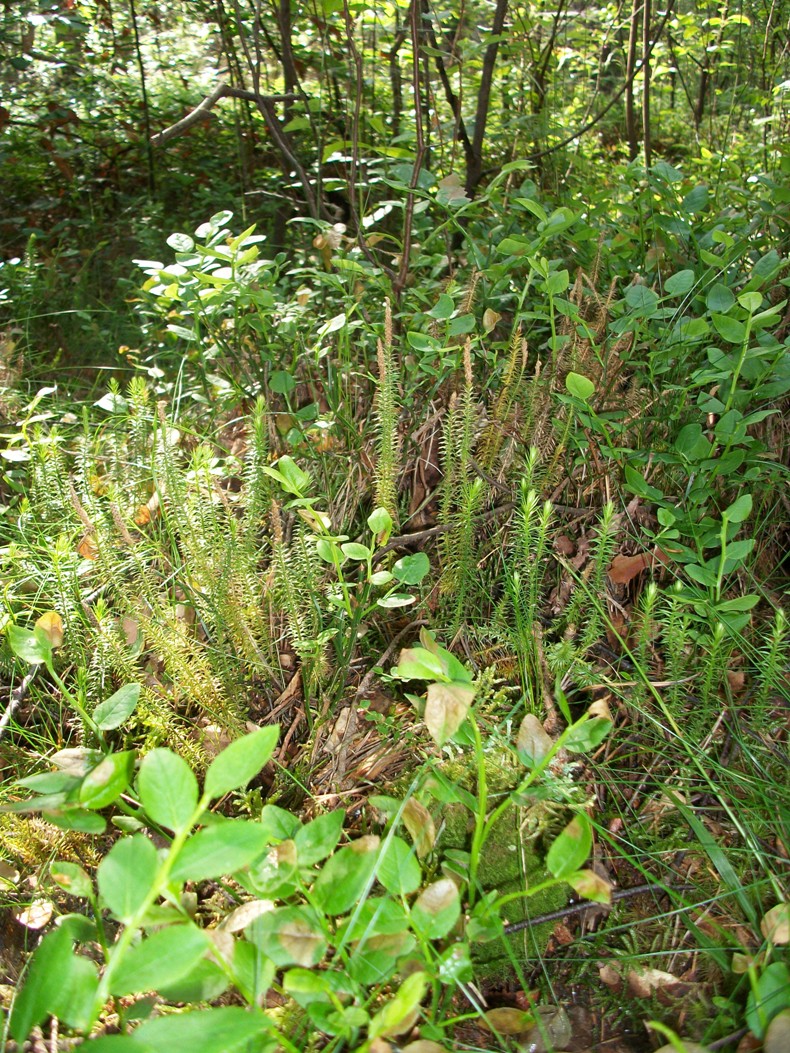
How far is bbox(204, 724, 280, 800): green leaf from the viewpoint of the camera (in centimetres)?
96

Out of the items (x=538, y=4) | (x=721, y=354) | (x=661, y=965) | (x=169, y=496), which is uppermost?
(x=538, y=4)

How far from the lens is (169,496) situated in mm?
1670

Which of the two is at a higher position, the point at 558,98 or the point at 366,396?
the point at 558,98

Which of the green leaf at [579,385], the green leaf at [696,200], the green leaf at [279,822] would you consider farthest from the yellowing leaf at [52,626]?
the green leaf at [696,200]

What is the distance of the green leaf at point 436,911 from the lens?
3.54ft

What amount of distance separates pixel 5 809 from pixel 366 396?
1291 millimetres

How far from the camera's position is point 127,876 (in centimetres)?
90

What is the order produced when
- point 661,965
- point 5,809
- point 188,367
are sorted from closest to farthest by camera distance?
point 5,809 < point 661,965 < point 188,367

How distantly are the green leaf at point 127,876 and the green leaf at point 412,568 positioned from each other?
0.66 metres

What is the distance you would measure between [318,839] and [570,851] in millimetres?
347

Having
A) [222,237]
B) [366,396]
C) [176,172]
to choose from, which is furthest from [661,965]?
[176,172]

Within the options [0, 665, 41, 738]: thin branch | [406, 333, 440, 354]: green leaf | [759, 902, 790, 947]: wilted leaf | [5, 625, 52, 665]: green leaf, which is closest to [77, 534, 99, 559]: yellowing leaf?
[0, 665, 41, 738]: thin branch

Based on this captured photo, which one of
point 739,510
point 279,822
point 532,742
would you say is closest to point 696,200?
point 739,510

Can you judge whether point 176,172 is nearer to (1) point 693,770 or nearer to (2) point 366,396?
(2) point 366,396
